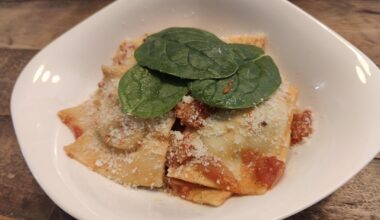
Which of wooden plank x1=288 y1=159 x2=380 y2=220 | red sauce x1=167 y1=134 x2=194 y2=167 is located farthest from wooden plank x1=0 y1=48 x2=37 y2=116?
wooden plank x1=288 y1=159 x2=380 y2=220

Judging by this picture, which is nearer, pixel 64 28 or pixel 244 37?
pixel 244 37

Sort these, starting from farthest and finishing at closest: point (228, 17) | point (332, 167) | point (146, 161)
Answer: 1. point (228, 17)
2. point (146, 161)
3. point (332, 167)

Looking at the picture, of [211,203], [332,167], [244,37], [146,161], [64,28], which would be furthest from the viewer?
[64,28]

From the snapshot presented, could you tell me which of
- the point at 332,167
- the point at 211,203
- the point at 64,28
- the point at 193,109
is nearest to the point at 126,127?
the point at 193,109

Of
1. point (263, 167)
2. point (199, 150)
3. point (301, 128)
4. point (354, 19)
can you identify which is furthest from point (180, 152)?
point (354, 19)

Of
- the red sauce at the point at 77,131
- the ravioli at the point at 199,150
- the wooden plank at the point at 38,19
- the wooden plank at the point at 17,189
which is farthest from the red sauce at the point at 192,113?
the wooden plank at the point at 38,19

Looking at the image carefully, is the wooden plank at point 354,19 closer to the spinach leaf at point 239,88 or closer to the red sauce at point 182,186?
the spinach leaf at point 239,88

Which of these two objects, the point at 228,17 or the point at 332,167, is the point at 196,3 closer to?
the point at 228,17
